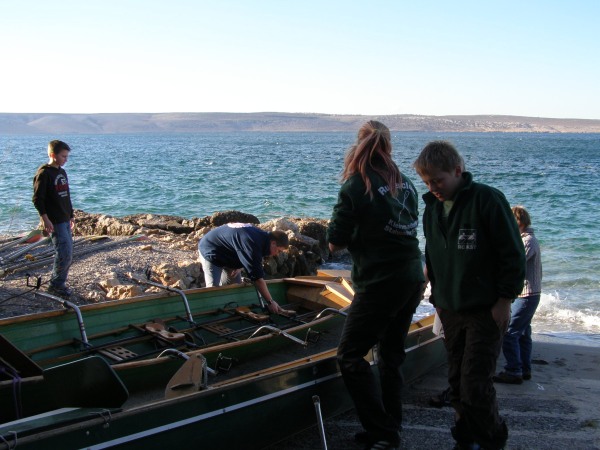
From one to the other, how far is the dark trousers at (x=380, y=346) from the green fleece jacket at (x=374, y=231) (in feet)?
0.34

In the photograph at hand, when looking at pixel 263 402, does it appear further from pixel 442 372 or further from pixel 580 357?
pixel 580 357

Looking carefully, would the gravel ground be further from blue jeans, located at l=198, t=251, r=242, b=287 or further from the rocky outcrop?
blue jeans, located at l=198, t=251, r=242, b=287

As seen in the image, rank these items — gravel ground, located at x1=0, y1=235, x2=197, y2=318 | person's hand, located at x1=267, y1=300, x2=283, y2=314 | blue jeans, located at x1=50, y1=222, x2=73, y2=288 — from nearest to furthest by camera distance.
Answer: person's hand, located at x1=267, y1=300, x2=283, y2=314 < blue jeans, located at x1=50, y1=222, x2=73, y2=288 < gravel ground, located at x1=0, y1=235, x2=197, y2=318

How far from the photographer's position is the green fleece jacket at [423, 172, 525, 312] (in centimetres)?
417

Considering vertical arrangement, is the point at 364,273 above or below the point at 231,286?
above

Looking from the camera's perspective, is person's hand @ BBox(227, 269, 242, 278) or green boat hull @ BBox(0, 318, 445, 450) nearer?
green boat hull @ BBox(0, 318, 445, 450)

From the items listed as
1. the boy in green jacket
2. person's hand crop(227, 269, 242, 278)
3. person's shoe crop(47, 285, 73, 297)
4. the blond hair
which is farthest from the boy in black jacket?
the boy in green jacket

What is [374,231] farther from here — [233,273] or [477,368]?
[233,273]

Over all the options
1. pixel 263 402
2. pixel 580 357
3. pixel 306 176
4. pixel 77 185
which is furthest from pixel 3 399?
pixel 306 176

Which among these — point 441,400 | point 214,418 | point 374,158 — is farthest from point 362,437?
point 374,158

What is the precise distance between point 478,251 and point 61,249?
610cm

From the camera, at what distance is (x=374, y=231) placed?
15.3ft

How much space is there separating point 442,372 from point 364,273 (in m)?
3.20

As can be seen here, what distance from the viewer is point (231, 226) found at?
295 inches
